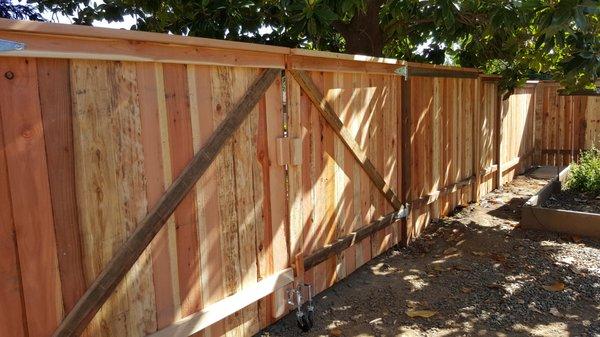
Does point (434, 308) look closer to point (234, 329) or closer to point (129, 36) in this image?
point (234, 329)

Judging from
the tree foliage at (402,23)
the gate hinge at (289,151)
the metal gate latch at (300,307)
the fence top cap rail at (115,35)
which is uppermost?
the tree foliage at (402,23)

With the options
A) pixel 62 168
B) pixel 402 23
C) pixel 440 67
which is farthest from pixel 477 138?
pixel 62 168

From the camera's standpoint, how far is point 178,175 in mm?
3070

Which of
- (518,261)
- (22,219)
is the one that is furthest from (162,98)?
(518,261)

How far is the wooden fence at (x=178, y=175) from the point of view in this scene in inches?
94.1

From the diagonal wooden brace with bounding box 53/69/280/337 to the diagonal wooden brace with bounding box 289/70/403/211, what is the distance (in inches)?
18.0

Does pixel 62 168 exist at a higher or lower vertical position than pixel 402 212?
higher

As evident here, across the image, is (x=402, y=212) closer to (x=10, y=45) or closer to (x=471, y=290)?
(x=471, y=290)

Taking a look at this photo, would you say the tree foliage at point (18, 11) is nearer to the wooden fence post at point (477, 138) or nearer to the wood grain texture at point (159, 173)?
the wood grain texture at point (159, 173)

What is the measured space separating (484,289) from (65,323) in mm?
3585

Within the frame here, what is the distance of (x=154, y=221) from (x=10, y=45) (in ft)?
3.88

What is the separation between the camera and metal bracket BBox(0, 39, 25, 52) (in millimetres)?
2199

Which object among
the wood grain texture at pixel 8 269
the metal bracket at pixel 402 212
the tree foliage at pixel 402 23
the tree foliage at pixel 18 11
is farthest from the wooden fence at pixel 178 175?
the tree foliage at pixel 18 11

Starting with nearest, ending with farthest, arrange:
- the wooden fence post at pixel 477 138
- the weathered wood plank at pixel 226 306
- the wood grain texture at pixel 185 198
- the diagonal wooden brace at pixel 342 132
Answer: the wood grain texture at pixel 185 198 < the weathered wood plank at pixel 226 306 < the diagonal wooden brace at pixel 342 132 < the wooden fence post at pixel 477 138
